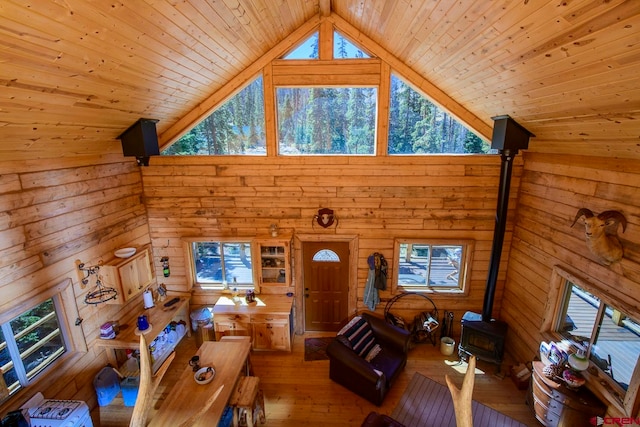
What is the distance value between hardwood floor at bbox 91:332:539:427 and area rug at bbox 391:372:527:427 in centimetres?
50

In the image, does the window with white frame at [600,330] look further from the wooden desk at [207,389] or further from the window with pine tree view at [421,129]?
the wooden desk at [207,389]

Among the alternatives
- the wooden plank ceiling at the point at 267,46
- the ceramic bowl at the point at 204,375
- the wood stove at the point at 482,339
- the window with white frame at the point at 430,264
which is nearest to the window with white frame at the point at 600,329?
the wood stove at the point at 482,339

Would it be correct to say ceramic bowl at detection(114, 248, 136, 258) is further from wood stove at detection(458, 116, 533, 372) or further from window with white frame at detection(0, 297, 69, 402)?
wood stove at detection(458, 116, 533, 372)

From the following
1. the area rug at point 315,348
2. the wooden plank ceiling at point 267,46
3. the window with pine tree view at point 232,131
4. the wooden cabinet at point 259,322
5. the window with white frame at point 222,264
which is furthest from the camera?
the window with white frame at point 222,264

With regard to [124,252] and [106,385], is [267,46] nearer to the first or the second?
[124,252]

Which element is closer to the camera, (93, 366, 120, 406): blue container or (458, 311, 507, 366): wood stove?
(93, 366, 120, 406): blue container

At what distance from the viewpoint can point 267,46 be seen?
4324 mm

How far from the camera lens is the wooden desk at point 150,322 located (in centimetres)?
410

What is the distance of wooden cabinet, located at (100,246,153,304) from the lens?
160 inches

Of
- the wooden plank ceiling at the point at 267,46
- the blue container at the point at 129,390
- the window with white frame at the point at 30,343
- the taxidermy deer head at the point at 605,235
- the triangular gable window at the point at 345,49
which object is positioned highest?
the triangular gable window at the point at 345,49

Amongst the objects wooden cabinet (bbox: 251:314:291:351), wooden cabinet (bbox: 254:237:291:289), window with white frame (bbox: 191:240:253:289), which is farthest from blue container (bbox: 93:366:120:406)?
wooden cabinet (bbox: 254:237:291:289)

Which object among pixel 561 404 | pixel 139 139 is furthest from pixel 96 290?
pixel 561 404

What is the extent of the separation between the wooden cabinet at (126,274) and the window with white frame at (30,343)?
0.59 metres

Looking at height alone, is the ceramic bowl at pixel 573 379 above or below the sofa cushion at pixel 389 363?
above
